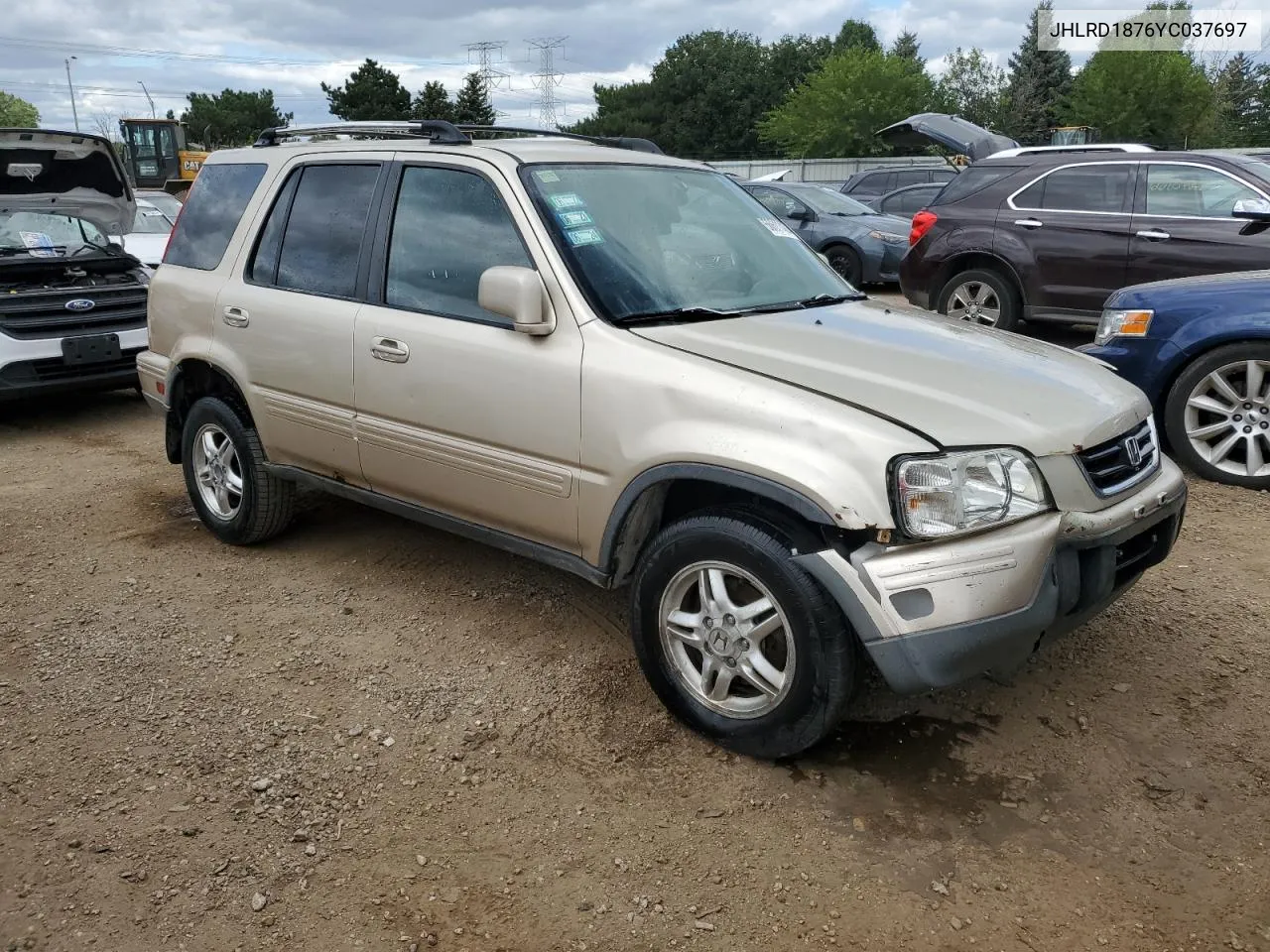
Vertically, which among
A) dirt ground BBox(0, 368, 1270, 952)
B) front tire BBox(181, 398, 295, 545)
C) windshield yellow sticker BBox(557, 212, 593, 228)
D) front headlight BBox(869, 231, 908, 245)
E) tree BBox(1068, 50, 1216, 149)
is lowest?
dirt ground BBox(0, 368, 1270, 952)

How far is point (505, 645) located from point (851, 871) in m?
1.70

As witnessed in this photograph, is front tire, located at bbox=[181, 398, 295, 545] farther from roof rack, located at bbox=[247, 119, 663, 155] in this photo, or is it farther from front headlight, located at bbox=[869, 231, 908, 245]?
front headlight, located at bbox=[869, 231, 908, 245]

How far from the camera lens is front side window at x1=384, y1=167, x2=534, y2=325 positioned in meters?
3.61

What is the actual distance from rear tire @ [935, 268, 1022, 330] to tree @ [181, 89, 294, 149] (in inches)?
3586

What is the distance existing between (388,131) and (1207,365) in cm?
430

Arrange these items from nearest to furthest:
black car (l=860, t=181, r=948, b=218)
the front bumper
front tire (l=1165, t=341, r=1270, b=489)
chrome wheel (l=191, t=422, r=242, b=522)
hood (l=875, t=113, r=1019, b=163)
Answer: the front bumper
chrome wheel (l=191, t=422, r=242, b=522)
front tire (l=1165, t=341, r=1270, b=489)
hood (l=875, t=113, r=1019, b=163)
black car (l=860, t=181, r=948, b=218)

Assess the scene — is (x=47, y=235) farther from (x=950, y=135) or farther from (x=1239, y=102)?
(x=1239, y=102)

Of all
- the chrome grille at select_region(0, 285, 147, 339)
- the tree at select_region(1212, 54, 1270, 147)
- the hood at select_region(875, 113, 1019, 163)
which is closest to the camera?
the chrome grille at select_region(0, 285, 147, 339)

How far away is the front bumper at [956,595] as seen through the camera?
2.66 metres

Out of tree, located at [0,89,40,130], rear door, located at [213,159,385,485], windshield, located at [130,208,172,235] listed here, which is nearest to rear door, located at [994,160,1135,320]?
rear door, located at [213,159,385,485]

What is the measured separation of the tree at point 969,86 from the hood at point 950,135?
5156 cm

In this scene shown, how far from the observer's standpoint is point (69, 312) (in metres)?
7.56

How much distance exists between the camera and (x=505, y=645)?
393cm

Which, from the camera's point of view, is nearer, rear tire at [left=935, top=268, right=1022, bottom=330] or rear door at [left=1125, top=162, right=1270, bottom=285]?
rear door at [left=1125, top=162, right=1270, bottom=285]
